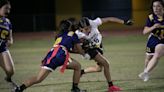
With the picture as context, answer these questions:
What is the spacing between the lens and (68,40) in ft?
27.1

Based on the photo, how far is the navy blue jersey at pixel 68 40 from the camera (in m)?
8.27

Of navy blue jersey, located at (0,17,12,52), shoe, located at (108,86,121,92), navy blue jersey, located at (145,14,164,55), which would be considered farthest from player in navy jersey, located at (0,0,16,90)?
navy blue jersey, located at (145,14,164,55)

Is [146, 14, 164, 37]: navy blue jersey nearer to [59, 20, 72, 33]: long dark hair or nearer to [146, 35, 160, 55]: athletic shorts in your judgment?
[146, 35, 160, 55]: athletic shorts

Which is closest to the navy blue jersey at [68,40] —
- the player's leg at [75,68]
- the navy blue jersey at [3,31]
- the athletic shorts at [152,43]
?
the player's leg at [75,68]

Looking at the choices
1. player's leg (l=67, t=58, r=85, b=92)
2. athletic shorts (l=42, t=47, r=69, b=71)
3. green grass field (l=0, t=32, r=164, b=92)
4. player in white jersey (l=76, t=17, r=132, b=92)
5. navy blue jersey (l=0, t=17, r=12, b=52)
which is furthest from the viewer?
green grass field (l=0, t=32, r=164, b=92)

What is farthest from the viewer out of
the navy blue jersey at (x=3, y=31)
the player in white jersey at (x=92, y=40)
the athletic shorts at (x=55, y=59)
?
the navy blue jersey at (x=3, y=31)

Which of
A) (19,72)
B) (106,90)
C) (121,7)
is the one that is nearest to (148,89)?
(106,90)

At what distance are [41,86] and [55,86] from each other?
1.11ft

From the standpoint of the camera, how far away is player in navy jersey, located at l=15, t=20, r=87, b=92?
26.6 feet

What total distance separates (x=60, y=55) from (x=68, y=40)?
0.34 metres

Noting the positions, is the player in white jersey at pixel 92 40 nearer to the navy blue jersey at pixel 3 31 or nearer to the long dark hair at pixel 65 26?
the long dark hair at pixel 65 26

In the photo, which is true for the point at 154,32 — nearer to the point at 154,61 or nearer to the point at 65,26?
the point at 154,61

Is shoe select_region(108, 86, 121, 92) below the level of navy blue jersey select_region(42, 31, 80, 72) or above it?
below

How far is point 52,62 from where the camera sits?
8.11 metres
